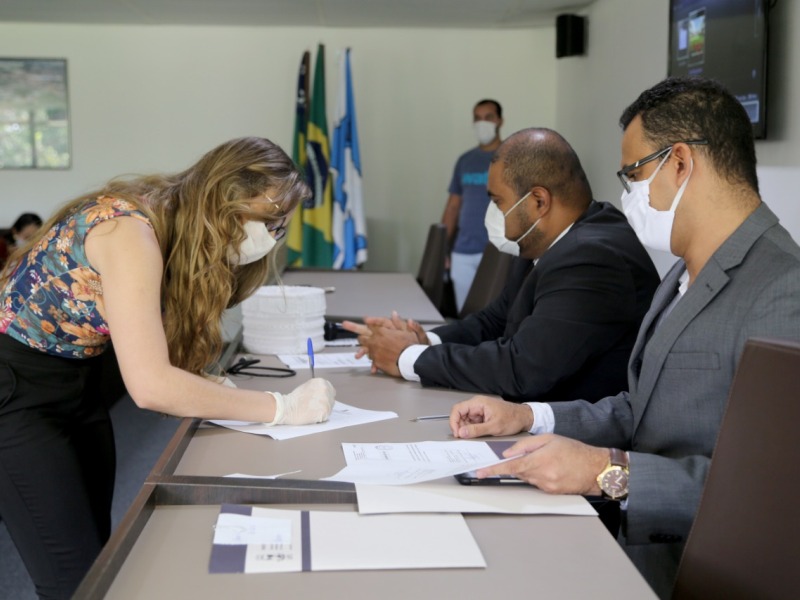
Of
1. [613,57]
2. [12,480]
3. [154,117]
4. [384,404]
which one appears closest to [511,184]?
[384,404]

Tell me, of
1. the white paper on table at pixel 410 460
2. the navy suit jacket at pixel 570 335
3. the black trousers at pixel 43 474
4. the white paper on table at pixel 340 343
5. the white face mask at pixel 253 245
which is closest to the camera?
the white paper on table at pixel 410 460

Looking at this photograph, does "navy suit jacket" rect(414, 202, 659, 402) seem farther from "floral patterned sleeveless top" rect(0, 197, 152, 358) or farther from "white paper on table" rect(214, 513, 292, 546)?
"white paper on table" rect(214, 513, 292, 546)

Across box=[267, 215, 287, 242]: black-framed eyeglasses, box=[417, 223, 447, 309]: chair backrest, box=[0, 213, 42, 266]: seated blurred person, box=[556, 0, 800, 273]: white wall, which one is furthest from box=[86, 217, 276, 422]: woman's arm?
box=[0, 213, 42, 266]: seated blurred person

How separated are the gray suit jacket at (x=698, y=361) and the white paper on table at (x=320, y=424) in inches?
20.3

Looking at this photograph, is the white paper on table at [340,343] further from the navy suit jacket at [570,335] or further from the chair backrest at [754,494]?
the chair backrest at [754,494]

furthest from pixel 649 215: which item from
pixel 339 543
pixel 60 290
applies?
pixel 60 290

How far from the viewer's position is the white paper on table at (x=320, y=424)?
5.19 ft

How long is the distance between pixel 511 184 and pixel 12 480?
1.35m

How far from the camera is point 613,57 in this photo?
5.39 metres

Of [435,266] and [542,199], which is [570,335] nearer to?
[542,199]

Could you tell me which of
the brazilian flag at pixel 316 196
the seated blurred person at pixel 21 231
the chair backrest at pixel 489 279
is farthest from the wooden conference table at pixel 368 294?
the seated blurred person at pixel 21 231

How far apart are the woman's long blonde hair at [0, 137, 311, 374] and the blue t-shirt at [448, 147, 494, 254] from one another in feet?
12.9

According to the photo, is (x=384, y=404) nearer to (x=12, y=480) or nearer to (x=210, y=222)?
(x=210, y=222)

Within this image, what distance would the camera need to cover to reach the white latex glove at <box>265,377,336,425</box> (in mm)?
1614
